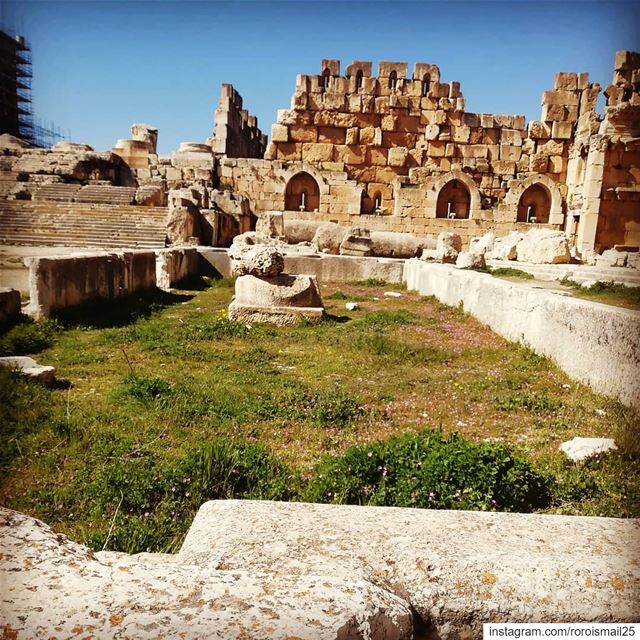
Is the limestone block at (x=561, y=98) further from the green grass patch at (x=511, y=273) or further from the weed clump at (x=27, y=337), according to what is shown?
the weed clump at (x=27, y=337)

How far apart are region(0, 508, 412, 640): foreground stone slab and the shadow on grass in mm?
6454

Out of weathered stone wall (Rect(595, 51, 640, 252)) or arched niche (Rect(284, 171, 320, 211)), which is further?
arched niche (Rect(284, 171, 320, 211))

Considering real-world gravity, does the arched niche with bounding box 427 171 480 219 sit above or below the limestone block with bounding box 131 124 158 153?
below

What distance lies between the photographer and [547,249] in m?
14.6

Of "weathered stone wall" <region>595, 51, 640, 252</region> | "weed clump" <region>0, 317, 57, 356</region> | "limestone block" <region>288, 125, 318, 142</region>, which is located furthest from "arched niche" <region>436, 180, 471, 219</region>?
"weed clump" <region>0, 317, 57, 356</region>

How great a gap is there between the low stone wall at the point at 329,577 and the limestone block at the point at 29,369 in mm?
3177

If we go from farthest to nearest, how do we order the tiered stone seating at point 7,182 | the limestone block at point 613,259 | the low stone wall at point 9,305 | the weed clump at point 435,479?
the tiered stone seating at point 7,182 → the limestone block at point 613,259 → the low stone wall at point 9,305 → the weed clump at point 435,479

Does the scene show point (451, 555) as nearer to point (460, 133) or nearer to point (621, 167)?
point (621, 167)

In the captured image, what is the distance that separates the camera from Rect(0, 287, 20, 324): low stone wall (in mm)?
6602

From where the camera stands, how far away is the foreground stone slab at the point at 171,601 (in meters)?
1.26

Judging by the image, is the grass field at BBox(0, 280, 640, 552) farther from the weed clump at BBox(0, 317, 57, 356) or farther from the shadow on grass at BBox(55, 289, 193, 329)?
the shadow on grass at BBox(55, 289, 193, 329)

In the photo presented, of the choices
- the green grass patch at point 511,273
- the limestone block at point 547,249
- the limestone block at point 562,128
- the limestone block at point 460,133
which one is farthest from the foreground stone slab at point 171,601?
the limestone block at point 562,128

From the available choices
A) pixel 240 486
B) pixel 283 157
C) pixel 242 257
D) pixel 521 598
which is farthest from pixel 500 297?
pixel 283 157

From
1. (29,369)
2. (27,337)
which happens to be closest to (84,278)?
(27,337)
